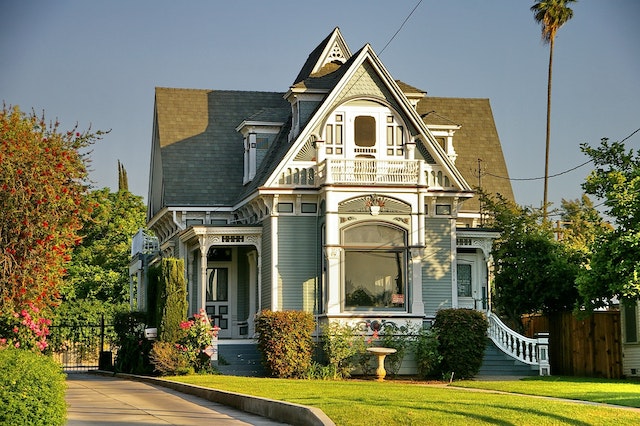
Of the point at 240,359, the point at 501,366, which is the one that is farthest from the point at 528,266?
the point at 240,359

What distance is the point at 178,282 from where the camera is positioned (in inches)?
1241

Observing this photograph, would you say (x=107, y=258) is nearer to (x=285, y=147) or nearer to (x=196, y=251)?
(x=196, y=251)

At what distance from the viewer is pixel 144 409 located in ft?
68.2

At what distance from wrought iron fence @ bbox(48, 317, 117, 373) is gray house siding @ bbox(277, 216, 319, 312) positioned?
22.8 feet

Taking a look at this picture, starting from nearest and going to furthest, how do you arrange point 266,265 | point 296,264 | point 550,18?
point 296,264 → point 266,265 → point 550,18

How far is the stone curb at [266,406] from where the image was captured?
684 inches

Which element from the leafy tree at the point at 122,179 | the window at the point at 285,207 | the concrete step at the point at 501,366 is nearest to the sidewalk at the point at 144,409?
the window at the point at 285,207

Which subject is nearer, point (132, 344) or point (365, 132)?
point (132, 344)

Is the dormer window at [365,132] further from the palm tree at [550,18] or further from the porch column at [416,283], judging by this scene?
the palm tree at [550,18]

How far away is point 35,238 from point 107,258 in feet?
113

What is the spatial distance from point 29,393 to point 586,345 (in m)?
21.3

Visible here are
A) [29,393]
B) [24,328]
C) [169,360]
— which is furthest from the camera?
[169,360]

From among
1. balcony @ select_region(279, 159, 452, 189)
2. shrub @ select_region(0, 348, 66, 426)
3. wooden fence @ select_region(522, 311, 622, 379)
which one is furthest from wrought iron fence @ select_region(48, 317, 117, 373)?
shrub @ select_region(0, 348, 66, 426)

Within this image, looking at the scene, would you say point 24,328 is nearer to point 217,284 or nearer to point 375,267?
point 375,267
